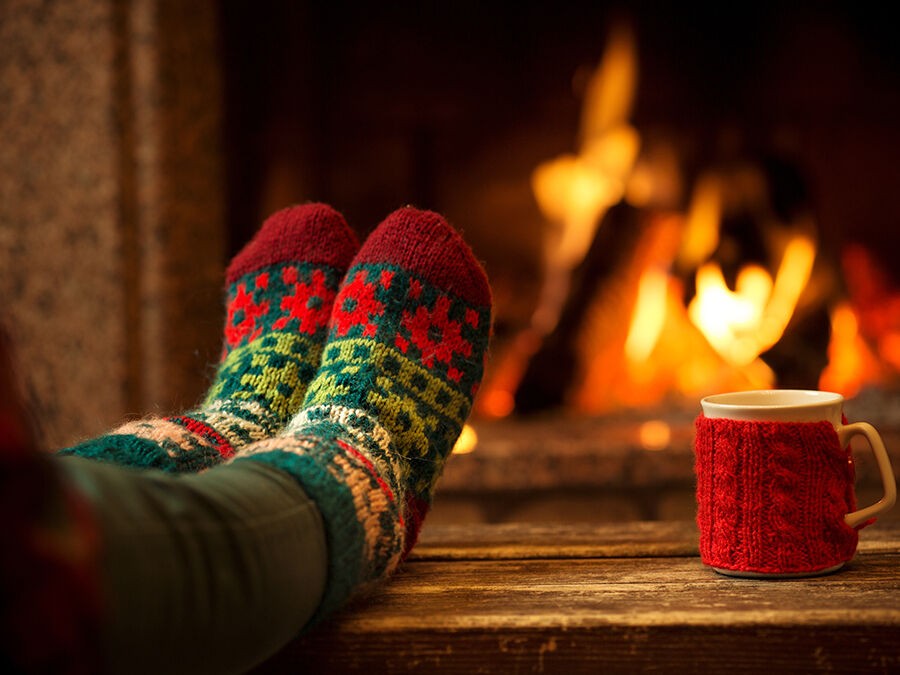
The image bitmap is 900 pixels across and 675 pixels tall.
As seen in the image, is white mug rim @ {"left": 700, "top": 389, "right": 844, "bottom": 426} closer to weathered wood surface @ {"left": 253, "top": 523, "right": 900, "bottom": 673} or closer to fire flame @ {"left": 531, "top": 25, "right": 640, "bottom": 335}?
weathered wood surface @ {"left": 253, "top": 523, "right": 900, "bottom": 673}

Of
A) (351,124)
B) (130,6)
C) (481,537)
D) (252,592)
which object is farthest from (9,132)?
(252,592)

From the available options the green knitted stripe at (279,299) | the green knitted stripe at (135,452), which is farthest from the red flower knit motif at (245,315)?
the green knitted stripe at (135,452)

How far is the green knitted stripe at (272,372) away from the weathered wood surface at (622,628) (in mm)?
208

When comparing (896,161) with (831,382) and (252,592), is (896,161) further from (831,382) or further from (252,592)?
(252,592)

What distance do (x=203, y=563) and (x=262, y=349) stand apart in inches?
15.3

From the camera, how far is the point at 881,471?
20.5 inches

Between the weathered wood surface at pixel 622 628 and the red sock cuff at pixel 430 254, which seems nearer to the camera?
the weathered wood surface at pixel 622 628

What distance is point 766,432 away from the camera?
507 mm

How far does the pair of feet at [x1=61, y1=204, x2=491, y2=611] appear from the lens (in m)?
0.49

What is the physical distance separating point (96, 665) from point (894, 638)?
13.9 inches

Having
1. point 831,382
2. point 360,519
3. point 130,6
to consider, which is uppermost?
point 130,6

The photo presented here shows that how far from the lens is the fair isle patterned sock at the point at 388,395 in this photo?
0.47m

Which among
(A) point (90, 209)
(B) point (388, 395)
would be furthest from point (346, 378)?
(A) point (90, 209)

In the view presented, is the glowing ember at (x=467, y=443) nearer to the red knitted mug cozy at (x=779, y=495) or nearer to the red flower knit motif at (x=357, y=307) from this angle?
the red flower knit motif at (x=357, y=307)
